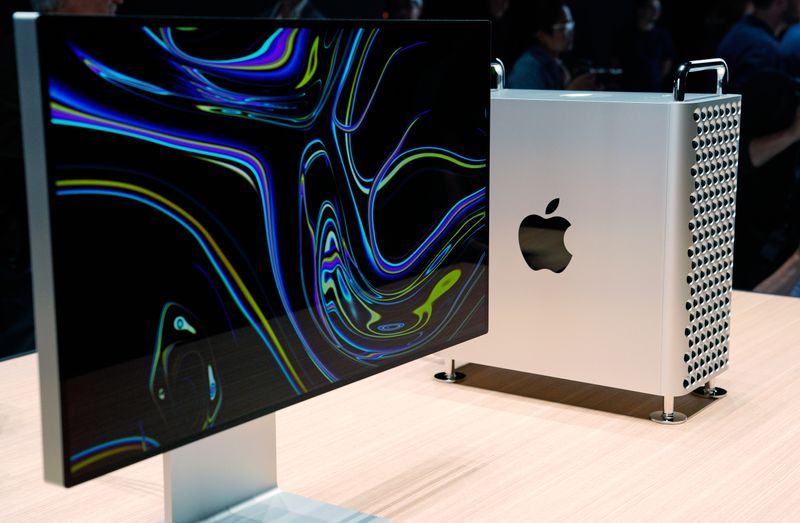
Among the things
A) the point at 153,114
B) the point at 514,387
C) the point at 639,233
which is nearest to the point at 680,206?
the point at 639,233

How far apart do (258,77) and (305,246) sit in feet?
0.71

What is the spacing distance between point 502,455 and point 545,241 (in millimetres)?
495

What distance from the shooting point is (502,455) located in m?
1.81

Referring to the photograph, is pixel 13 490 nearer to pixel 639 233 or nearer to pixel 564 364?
pixel 564 364

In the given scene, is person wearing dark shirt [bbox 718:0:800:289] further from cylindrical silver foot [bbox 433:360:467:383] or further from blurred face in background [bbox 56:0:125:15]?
blurred face in background [bbox 56:0:125:15]

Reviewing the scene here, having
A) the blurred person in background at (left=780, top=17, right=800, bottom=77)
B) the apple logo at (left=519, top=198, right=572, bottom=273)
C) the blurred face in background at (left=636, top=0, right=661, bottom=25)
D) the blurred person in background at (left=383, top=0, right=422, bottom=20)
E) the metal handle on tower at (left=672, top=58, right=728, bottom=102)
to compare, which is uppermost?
the blurred person in background at (left=383, top=0, right=422, bottom=20)

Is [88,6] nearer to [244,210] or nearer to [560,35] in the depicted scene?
[560,35]

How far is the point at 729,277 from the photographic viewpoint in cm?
217

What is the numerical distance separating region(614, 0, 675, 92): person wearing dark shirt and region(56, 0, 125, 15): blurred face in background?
72.0 inches

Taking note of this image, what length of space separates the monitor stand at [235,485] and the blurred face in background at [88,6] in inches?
74.5

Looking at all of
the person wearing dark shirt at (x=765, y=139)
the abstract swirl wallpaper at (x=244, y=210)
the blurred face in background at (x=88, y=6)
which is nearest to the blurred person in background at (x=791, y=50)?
the person wearing dark shirt at (x=765, y=139)

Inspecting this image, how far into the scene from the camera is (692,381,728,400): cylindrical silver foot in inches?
85.2

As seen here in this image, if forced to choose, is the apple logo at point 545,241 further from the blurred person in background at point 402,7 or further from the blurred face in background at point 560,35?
the blurred person in background at point 402,7

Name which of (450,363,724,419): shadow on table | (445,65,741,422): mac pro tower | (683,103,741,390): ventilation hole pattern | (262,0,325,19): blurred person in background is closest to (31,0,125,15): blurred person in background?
(262,0,325,19): blurred person in background
